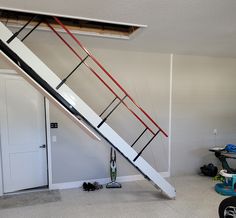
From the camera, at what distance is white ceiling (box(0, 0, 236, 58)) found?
227cm

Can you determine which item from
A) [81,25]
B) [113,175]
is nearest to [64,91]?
[81,25]

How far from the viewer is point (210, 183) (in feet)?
14.4

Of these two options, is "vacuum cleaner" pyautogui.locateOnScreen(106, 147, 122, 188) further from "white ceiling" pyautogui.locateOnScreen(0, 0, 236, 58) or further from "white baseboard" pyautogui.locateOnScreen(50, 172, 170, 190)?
"white ceiling" pyautogui.locateOnScreen(0, 0, 236, 58)

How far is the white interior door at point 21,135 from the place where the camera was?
3.71 m

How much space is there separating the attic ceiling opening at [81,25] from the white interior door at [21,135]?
117 cm

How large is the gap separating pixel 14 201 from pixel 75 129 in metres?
1.65

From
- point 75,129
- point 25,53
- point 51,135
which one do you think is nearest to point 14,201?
point 51,135

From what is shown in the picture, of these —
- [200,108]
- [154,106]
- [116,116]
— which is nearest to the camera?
[116,116]

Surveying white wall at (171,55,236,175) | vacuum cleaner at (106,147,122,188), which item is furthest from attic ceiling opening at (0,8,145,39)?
vacuum cleaner at (106,147,122,188)

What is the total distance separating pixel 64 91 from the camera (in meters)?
2.66

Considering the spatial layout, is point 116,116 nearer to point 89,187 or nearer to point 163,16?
point 89,187

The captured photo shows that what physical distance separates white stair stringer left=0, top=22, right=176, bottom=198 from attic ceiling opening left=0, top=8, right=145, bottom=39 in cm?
69

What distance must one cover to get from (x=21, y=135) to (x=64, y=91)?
5.92 ft

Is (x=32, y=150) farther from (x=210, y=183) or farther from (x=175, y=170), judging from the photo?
(x=210, y=183)
